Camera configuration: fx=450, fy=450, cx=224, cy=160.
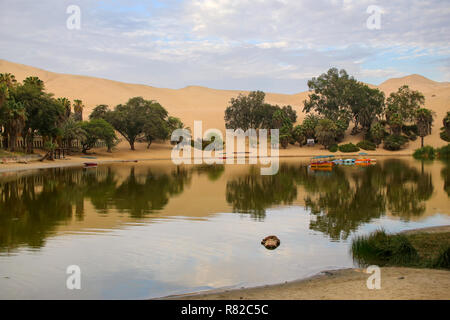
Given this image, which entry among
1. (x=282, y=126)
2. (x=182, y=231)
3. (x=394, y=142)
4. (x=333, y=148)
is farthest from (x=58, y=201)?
(x=394, y=142)

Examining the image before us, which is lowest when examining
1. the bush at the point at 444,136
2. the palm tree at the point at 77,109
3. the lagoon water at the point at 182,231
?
the lagoon water at the point at 182,231

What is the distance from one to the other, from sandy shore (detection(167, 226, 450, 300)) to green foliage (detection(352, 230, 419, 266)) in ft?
3.60

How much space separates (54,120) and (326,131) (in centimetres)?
5356

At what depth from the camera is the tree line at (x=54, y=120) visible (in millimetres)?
55138

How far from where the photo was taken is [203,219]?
18766 mm

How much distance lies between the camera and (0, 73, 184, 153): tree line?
55.1m

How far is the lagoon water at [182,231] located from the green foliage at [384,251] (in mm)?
390

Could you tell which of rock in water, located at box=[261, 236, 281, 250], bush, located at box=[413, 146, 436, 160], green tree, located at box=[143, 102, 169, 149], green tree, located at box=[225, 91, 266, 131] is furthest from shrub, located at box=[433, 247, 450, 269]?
green tree, located at box=[225, 91, 266, 131]

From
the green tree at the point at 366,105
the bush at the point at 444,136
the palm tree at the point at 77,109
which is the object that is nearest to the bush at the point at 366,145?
the green tree at the point at 366,105

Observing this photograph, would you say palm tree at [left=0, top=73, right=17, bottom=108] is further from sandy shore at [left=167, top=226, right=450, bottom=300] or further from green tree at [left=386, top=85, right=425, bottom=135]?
green tree at [left=386, top=85, right=425, bottom=135]

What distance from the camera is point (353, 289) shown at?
27.8ft

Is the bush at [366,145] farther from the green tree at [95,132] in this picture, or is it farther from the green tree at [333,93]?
the green tree at [95,132]

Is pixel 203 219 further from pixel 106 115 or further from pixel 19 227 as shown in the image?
pixel 106 115
